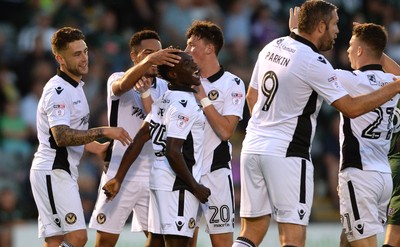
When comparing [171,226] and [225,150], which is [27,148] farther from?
[171,226]

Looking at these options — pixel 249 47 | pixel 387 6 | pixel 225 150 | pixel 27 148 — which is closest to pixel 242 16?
pixel 249 47

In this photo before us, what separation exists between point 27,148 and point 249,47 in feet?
14.7

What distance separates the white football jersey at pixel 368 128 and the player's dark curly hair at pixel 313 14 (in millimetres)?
752

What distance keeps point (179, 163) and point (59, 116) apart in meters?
1.58

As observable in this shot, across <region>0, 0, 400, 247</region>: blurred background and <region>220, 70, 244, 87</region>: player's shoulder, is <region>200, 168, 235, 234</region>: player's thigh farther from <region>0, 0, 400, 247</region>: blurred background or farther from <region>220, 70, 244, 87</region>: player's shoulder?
<region>0, 0, 400, 247</region>: blurred background

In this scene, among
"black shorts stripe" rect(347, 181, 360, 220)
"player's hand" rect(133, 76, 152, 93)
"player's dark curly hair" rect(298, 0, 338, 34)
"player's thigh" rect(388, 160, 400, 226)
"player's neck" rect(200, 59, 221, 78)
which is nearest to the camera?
"player's dark curly hair" rect(298, 0, 338, 34)

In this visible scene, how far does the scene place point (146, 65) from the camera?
891 centimetres

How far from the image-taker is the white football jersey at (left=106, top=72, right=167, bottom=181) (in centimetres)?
980

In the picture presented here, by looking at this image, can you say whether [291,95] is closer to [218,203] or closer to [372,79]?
[372,79]

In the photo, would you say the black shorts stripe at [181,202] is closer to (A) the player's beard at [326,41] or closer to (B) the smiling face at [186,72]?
(B) the smiling face at [186,72]

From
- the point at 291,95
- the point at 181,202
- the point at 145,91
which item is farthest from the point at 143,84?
the point at 291,95

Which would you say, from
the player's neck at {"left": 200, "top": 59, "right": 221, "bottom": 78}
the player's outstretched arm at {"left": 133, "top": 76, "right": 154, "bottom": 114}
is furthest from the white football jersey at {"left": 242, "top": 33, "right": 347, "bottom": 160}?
the player's outstretched arm at {"left": 133, "top": 76, "right": 154, "bottom": 114}

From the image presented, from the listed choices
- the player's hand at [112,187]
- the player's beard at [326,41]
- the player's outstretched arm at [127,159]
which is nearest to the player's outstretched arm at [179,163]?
the player's outstretched arm at [127,159]

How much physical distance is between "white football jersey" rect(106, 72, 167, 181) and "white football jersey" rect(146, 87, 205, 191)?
1.14 meters
